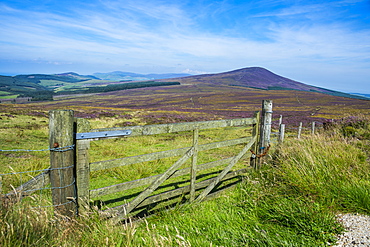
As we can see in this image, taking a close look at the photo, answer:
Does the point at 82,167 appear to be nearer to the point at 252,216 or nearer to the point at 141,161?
the point at 141,161

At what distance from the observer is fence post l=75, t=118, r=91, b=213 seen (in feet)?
11.6

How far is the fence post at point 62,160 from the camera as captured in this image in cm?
326

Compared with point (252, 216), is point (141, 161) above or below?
above

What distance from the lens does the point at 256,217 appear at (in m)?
4.35

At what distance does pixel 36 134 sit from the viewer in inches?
669

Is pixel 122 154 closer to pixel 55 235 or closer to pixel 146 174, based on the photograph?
pixel 146 174

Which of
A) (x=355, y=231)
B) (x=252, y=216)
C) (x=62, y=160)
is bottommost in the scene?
(x=252, y=216)

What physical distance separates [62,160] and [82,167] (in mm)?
335

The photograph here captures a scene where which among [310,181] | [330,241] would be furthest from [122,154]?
[330,241]

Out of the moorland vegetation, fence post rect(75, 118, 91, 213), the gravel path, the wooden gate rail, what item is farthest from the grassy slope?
the wooden gate rail

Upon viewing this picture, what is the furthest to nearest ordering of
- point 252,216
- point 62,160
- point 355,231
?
point 252,216 → point 355,231 → point 62,160

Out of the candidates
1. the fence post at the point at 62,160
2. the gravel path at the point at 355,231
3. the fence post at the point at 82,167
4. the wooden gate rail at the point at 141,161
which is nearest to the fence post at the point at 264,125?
the wooden gate rail at the point at 141,161

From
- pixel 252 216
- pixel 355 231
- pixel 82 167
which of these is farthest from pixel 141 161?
pixel 355 231

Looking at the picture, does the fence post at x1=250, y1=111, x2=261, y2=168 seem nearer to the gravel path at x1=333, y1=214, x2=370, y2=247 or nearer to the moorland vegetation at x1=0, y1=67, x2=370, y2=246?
the moorland vegetation at x1=0, y1=67, x2=370, y2=246
